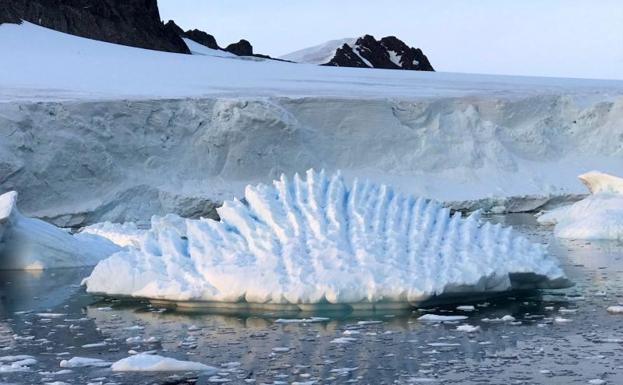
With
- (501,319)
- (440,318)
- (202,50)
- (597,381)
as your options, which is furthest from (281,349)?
(202,50)

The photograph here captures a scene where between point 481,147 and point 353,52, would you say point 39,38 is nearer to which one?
point 481,147

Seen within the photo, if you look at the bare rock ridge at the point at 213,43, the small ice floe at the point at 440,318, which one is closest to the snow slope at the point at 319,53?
the bare rock ridge at the point at 213,43

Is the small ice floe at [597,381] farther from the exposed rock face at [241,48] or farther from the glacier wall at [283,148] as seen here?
the exposed rock face at [241,48]

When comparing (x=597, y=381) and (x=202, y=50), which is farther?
(x=202, y=50)

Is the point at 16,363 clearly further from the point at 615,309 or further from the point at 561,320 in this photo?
the point at 615,309

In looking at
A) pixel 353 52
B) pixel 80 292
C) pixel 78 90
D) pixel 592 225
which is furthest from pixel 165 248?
pixel 353 52

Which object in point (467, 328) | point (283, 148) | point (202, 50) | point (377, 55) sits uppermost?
point (377, 55)
